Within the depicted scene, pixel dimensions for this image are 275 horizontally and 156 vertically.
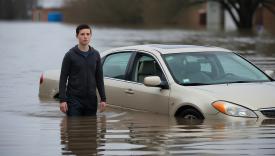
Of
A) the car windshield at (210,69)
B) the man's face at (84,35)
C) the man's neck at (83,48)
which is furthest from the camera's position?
the car windshield at (210,69)

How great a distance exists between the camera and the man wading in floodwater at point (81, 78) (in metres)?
10.1

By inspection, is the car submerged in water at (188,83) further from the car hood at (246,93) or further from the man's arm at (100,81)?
the man's arm at (100,81)

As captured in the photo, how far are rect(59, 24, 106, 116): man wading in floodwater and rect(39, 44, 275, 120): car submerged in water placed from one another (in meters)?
1.05

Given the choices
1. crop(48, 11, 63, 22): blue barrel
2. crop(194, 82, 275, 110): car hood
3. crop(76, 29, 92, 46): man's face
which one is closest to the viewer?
crop(76, 29, 92, 46): man's face

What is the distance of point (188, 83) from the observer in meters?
11.2

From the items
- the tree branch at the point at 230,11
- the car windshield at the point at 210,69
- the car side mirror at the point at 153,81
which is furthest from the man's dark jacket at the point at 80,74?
the tree branch at the point at 230,11

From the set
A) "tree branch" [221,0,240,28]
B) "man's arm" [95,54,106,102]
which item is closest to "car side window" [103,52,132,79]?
"man's arm" [95,54,106,102]

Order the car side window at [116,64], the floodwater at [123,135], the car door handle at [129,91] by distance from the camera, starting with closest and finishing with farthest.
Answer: the floodwater at [123,135] < the car door handle at [129,91] < the car side window at [116,64]

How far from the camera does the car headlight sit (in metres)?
10.3

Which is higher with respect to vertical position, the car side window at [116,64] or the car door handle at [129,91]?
the car side window at [116,64]

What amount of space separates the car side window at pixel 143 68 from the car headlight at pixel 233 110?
1544 mm

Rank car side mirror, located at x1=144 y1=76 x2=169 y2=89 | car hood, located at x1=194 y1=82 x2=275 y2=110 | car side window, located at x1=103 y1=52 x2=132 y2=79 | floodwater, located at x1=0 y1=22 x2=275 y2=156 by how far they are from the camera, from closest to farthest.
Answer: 1. floodwater, located at x1=0 y1=22 x2=275 y2=156
2. car hood, located at x1=194 y1=82 x2=275 y2=110
3. car side mirror, located at x1=144 y1=76 x2=169 y2=89
4. car side window, located at x1=103 y1=52 x2=132 y2=79

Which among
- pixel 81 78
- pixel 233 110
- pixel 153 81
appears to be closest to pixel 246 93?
pixel 233 110

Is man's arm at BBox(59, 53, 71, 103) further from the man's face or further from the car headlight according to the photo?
the car headlight
